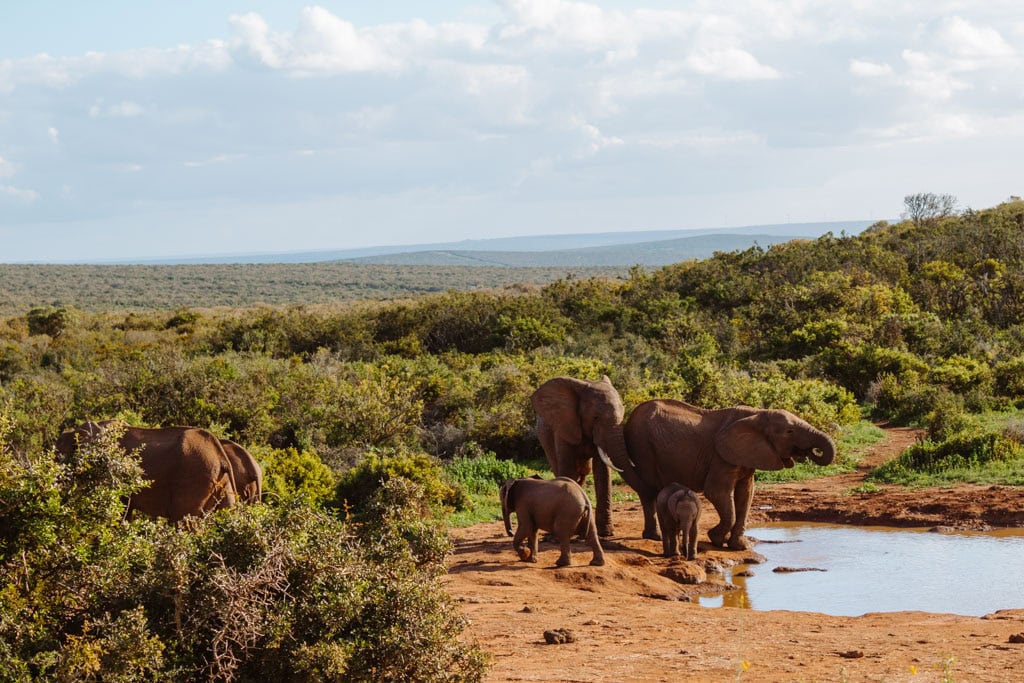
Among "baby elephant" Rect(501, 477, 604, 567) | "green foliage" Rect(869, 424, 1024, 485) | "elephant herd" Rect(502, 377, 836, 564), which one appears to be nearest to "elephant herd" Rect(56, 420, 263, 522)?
"baby elephant" Rect(501, 477, 604, 567)

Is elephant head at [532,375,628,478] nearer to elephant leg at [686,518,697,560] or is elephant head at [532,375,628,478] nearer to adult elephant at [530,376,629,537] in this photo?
adult elephant at [530,376,629,537]

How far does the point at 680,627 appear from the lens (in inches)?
360

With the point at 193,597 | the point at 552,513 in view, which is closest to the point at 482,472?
the point at 552,513

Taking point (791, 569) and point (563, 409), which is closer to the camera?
point (791, 569)

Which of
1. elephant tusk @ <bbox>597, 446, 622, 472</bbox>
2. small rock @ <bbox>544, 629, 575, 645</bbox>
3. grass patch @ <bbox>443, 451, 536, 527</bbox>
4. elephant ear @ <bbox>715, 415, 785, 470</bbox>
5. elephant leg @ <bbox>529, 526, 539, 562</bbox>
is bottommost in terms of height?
grass patch @ <bbox>443, 451, 536, 527</bbox>

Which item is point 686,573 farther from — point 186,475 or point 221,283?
point 221,283

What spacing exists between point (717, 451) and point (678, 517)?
1.23m

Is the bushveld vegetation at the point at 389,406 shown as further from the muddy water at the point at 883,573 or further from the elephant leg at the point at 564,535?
the muddy water at the point at 883,573

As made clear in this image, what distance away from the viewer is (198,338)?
123 feet

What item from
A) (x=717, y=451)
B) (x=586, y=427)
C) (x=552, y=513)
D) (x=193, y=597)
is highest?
(x=193, y=597)

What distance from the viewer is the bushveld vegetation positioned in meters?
6.14

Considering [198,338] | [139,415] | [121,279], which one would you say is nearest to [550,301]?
[198,338]

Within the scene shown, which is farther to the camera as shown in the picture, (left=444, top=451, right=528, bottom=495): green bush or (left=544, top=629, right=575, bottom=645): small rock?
(left=444, top=451, right=528, bottom=495): green bush

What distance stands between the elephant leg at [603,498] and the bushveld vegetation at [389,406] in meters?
2.09
